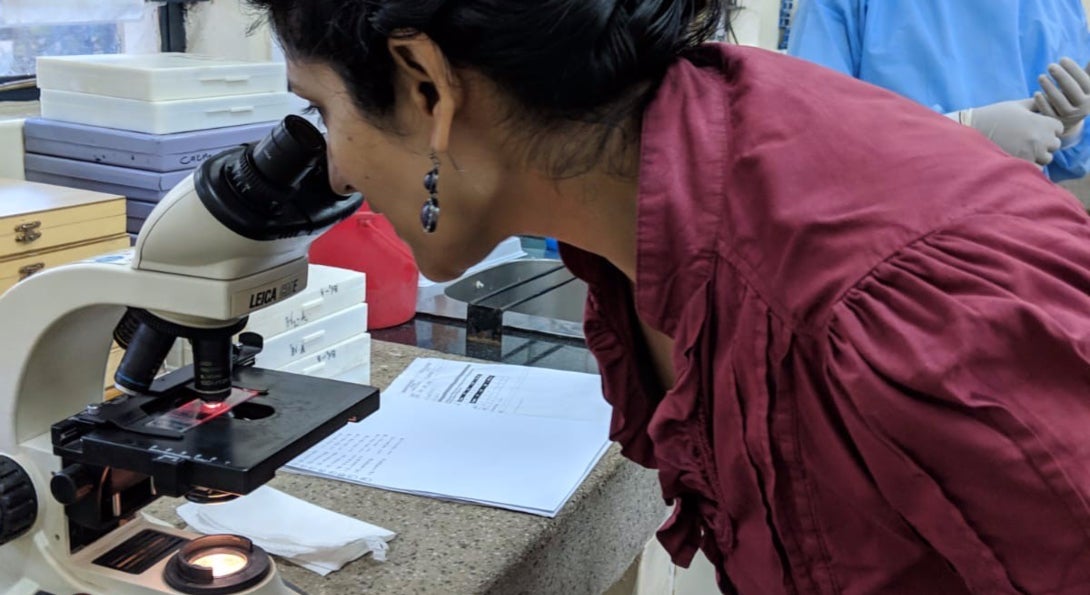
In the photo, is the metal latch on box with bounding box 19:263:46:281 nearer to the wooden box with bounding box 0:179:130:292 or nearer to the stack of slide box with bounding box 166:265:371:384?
the wooden box with bounding box 0:179:130:292

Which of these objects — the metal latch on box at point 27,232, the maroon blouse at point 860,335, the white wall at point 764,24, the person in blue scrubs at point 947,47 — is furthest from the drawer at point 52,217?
the white wall at point 764,24

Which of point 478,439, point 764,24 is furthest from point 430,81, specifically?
point 764,24

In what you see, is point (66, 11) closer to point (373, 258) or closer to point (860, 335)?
point (373, 258)

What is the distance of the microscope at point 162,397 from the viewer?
31.1 inches

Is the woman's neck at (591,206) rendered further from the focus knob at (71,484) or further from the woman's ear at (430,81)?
the focus knob at (71,484)

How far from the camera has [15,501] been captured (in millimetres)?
835

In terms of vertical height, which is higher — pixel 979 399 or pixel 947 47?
pixel 947 47

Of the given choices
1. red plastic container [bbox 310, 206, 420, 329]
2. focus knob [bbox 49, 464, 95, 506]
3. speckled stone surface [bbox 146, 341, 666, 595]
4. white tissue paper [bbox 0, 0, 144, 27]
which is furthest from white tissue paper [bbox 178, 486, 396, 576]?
white tissue paper [bbox 0, 0, 144, 27]

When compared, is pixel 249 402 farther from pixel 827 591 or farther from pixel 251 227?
pixel 827 591

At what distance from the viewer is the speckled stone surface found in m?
0.95

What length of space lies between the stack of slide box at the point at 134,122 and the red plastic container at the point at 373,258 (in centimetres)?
20

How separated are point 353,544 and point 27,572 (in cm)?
27

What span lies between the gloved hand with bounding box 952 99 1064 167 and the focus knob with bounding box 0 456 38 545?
1.48m

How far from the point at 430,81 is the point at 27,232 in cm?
72
